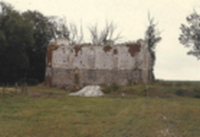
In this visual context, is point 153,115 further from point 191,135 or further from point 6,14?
point 6,14

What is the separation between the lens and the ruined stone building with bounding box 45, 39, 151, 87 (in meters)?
22.1

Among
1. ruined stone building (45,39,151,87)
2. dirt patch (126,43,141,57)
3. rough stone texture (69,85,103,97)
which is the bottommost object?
rough stone texture (69,85,103,97)

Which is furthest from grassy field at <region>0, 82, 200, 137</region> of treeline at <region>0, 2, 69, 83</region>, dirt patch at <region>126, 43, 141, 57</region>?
treeline at <region>0, 2, 69, 83</region>

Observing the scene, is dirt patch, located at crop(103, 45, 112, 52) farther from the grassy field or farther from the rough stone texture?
the grassy field

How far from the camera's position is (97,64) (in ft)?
76.6

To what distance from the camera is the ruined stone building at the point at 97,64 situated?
22125mm

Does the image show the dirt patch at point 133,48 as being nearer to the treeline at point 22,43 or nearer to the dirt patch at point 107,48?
the dirt patch at point 107,48

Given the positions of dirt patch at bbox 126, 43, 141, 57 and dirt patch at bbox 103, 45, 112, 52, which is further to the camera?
dirt patch at bbox 103, 45, 112, 52

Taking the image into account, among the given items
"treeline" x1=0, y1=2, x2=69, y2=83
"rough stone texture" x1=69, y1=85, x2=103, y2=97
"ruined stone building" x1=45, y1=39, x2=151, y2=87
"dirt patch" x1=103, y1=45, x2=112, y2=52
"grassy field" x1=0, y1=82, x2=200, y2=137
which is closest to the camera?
"grassy field" x1=0, y1=82, x2=200, y2=137

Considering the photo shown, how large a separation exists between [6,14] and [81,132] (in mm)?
26190

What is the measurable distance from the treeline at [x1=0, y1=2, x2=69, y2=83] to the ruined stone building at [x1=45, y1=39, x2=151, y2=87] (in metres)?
5.76

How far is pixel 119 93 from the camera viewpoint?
19.3m

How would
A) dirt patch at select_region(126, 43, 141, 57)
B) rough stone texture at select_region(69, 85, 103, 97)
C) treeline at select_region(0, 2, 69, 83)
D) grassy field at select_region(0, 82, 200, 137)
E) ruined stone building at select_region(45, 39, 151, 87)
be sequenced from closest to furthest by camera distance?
grassy field at select_region(0, 82, 200, 137), rough stone texture at select_region(69, 85, 103, 97), ruined stone building at select_region(45, 39, 151, 87), dirt patch at select_region(126, 43, 141, 57), treeline at select_region(0, 2, 69, 83)

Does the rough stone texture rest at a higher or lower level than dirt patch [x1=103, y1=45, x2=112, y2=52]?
lower
